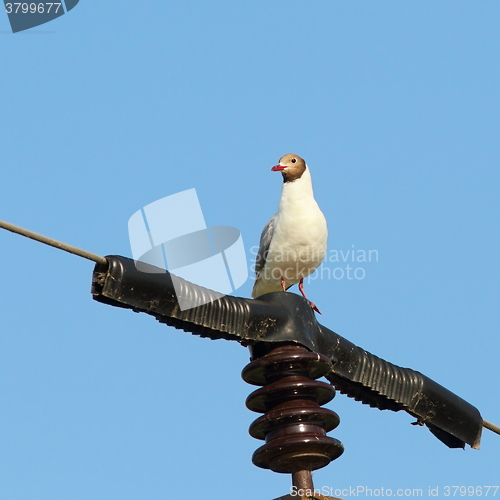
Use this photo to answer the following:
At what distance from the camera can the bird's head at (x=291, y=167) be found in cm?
1009

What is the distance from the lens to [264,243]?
10.3 m

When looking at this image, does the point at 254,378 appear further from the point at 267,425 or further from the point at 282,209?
the point at 282,209

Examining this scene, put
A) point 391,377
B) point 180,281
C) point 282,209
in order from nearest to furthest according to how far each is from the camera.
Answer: point 180,281
point 391,377
point 282,209

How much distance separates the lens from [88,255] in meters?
4.05

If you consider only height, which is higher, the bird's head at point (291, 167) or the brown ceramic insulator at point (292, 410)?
the bird's head at point (291, 167)

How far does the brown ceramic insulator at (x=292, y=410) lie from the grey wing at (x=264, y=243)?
17.4 feet

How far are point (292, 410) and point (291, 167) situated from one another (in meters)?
5.82

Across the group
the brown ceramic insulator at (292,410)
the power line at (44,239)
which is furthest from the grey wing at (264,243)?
the power line at (44,239)

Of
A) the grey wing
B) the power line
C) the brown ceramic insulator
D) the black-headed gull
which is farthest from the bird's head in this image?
the power line

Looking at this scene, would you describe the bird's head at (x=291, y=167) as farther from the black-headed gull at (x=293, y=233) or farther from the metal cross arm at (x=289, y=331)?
the metal cross arm at (x=289, y=331)

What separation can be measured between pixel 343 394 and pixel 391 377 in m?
0.33

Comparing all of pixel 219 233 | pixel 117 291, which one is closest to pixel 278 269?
pixel 219 233

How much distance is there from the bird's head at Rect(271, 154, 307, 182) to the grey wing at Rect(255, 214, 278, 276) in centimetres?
51

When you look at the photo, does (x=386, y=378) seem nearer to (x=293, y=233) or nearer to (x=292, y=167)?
(x=293, y=233)
